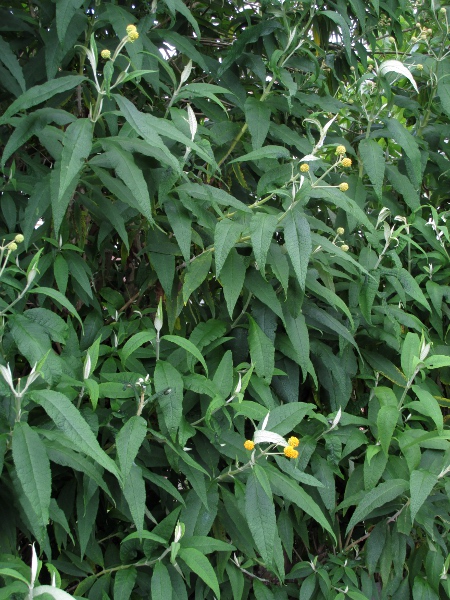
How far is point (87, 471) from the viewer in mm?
1291

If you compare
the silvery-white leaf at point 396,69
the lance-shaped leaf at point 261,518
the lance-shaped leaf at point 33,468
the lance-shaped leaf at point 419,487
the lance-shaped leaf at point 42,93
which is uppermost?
the lance-shaped leaf at point 42,93

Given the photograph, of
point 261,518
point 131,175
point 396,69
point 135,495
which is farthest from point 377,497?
point 396,69

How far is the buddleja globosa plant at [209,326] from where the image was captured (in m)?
1.38

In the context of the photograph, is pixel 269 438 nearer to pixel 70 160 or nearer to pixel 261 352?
pixel 261 352

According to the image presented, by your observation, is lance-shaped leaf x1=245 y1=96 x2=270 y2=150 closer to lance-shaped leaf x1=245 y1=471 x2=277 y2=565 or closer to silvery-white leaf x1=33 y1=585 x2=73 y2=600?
lance-shaped leaf x1=245 y1=471 x2=277 y2=565

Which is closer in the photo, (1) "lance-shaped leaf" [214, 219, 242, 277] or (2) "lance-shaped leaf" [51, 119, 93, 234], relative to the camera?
(2) "lance-shaped leaf" [51, 119, 93, 234]

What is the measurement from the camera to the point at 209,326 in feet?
5.57

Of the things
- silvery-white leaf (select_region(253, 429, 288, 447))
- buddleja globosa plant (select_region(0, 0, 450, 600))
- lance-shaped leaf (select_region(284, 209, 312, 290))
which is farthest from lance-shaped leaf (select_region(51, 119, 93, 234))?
silvery-white leaf (select_region(253, 429, 288, 447))

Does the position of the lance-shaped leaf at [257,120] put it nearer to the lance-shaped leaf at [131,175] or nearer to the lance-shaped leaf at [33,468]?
the lance-shaped leaf at [131,175]

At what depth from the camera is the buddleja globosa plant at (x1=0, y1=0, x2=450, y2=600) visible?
1379 mm

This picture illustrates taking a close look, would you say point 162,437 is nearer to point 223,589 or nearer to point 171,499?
point 171,499

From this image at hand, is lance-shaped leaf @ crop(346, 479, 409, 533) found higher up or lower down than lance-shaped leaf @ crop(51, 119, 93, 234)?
lower down

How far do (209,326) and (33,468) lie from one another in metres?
0.66

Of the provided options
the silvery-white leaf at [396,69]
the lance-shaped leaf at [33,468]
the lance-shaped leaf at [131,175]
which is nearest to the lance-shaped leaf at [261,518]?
the lance-shaped leaf at [33,468]
